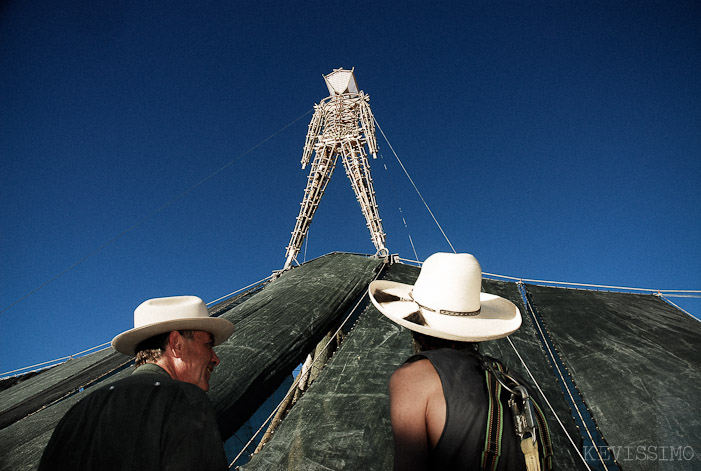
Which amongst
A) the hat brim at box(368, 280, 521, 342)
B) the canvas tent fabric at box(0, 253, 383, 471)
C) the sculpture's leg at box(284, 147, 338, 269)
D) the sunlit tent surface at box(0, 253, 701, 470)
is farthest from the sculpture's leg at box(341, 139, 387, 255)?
the hat brim at box(368, 280, 521, 342)

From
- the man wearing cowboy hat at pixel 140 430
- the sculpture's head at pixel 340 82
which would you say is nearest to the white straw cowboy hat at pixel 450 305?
the man wearing cowboy hat at pixel 140 430

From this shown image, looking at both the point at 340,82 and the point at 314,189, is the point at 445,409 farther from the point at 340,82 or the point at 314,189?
the point at 340,82

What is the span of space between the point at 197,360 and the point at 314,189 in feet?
31.6

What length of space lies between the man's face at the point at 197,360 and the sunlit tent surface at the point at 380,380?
137cm

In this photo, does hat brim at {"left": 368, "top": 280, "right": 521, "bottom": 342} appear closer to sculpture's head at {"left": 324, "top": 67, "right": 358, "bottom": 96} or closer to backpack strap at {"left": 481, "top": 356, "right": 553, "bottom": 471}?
backpack strap at {"left": 481, "top": 356, "right": 553, "bottom": 471}

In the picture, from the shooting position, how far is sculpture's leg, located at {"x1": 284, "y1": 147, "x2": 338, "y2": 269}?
1084 cm

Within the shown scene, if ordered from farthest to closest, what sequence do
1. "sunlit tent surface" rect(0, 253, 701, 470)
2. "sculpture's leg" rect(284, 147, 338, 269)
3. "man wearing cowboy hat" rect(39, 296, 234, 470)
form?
"sculpture's leg" rect(284, 147, 338, 269), "sunlit tent surface" rect(0, 253, 701, 470), "man wearing cowboy hat" rect(39, 296, 234, 470)

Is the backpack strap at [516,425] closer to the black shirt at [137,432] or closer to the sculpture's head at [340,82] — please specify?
the black shirt at [137,432]

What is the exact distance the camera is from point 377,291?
2.28m

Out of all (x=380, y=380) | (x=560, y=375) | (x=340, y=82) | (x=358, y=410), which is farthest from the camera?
(x=340, y=82)

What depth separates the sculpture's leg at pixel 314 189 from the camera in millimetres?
10836

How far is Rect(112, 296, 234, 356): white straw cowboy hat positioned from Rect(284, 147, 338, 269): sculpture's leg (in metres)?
8.74

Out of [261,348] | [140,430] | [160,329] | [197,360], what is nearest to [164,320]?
[160,329]

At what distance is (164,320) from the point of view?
5.75 ft
